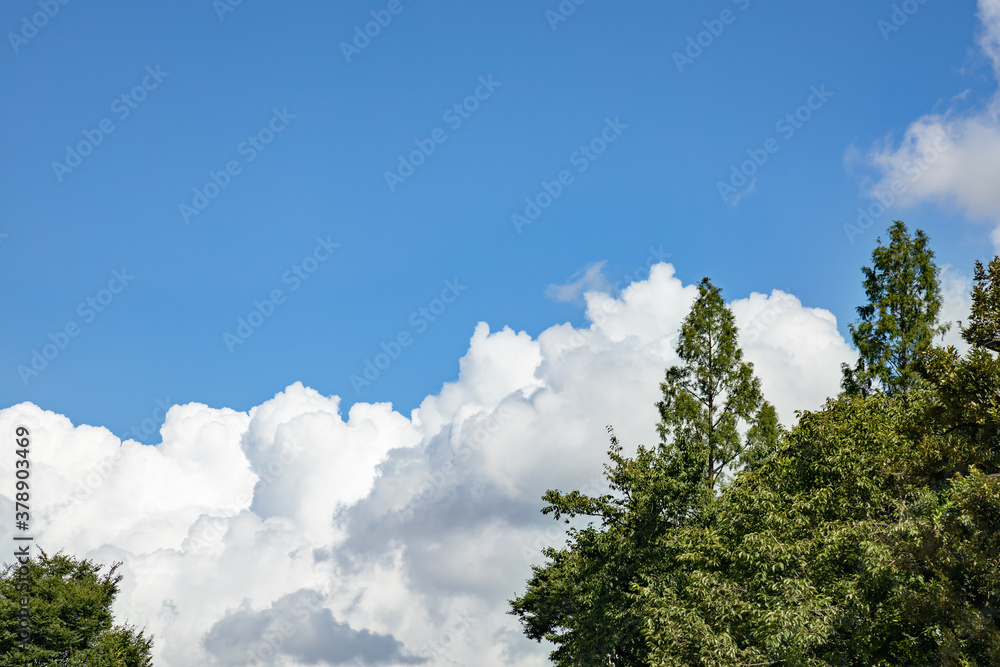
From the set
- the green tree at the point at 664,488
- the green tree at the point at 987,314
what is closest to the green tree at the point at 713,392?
the green tree at the point at 664,488

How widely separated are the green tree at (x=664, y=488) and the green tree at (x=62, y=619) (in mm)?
29651

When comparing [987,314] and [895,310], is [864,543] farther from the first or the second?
[895,310]

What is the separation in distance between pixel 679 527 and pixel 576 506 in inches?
163

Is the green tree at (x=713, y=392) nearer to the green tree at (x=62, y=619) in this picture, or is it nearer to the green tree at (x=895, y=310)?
the green tree at (x=895, y=310)

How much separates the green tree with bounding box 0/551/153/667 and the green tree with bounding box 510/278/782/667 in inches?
1167

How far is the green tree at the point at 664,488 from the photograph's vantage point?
3106 cm

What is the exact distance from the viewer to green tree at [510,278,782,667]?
3106cm

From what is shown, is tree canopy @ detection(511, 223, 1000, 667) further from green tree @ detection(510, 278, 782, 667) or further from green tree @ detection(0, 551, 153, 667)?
green tree @ detection(0, 551, 153, 667)

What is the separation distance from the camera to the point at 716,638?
68.3 ft

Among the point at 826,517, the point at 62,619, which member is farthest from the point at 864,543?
the point at 62,619

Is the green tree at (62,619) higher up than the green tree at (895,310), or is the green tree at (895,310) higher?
the green tree at (895,310)

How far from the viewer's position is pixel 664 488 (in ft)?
102

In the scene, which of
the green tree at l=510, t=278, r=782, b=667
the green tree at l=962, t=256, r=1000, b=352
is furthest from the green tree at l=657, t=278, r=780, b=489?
the green tree at l=962, t=256, r=1000, b=352

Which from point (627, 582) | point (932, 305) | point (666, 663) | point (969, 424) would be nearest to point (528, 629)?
point (627, 582)
